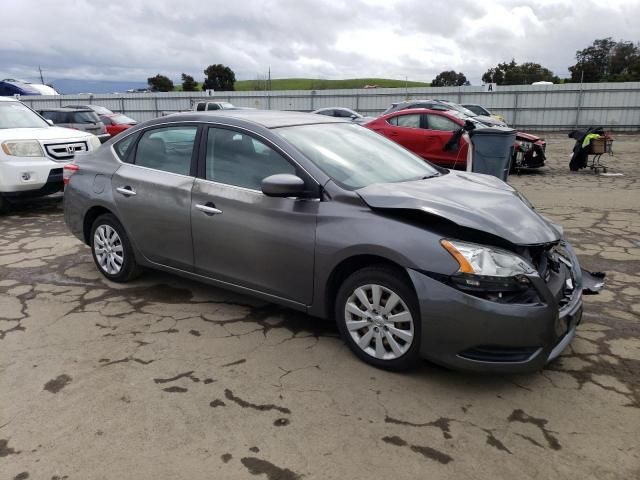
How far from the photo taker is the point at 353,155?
391cm

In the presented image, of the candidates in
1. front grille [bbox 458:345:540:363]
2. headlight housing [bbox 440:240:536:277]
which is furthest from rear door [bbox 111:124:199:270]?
front grille [bbox 458:345:540:363]

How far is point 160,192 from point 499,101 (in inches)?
1025

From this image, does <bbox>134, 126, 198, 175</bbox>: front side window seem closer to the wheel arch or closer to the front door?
the front door

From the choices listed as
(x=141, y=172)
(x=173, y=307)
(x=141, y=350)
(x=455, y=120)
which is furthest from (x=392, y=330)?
(x=455, y=120)

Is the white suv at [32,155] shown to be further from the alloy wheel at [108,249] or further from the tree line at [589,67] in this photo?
the tree line at [589,67]

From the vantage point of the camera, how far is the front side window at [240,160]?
3.70m

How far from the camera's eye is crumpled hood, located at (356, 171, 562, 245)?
3.05 m

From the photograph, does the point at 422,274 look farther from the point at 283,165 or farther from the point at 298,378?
the point at 283,165

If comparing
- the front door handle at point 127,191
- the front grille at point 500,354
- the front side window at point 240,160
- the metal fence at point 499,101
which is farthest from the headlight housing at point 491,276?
the metal fence at point 499,101

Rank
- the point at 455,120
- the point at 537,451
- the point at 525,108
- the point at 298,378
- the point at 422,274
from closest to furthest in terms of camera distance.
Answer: the point at 537,451 → the point at 422,274 → the point at 298,378 → the point at 455,120 → the point at 525,108

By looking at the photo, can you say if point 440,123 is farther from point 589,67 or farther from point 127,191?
point 589,67

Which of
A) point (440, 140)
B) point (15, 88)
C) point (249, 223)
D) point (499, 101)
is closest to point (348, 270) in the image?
point (249, 223)

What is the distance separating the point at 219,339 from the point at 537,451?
217 cm

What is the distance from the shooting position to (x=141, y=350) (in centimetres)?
359
